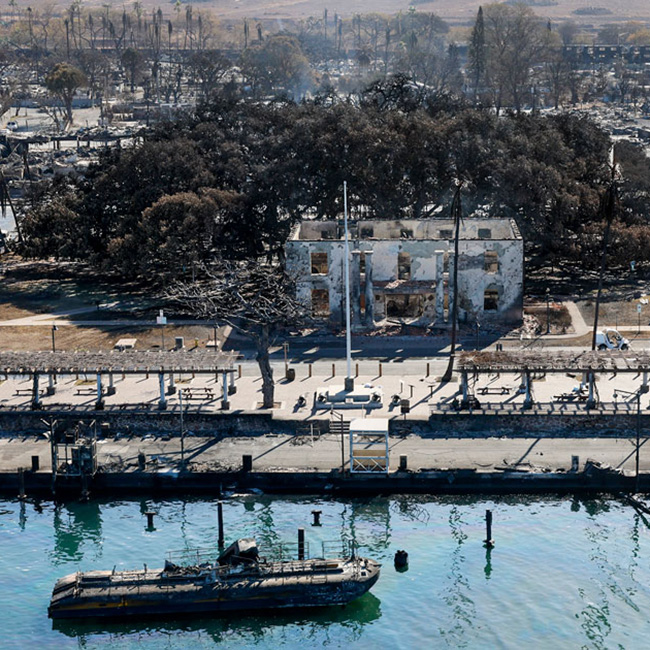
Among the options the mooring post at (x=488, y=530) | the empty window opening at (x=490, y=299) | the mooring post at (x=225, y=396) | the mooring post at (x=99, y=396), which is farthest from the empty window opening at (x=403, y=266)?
the mooring post at (x=488, y=530)

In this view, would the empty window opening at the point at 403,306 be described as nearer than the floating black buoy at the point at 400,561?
No

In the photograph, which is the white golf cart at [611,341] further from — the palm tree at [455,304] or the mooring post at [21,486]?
the mooring post at [21,486]

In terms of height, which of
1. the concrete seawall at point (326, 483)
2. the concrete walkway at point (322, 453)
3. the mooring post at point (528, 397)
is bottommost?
the concrete seawall at point (326, 483)

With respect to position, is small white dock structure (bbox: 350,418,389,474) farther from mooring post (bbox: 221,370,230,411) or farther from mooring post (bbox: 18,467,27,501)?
mooring post (bbox: 18,467,27,501)

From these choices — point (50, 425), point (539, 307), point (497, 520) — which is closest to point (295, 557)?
point (497, 520)

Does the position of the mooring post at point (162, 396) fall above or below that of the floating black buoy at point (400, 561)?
above
